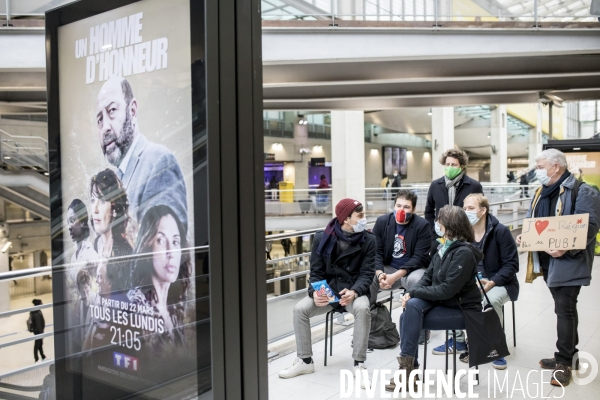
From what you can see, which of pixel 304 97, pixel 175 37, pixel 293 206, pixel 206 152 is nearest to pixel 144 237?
pixel 206 152

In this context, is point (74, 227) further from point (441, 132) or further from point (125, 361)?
point (441, 132)

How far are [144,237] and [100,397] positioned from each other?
0.60m

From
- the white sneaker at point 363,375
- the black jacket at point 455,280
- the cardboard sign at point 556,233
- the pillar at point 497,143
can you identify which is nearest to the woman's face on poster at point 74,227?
the black jacket at point 455,280

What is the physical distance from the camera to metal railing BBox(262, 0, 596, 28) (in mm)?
9102

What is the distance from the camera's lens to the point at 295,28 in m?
9.19

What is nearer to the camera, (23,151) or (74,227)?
(23,151)

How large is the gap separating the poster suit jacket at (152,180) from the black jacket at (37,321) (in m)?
0.45

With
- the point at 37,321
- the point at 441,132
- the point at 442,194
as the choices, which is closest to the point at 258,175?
the point at 37,321

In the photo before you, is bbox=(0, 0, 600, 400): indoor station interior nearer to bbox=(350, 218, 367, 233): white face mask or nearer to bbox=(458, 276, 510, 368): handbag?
bbox=(350, 218, 367, 233): white face mask

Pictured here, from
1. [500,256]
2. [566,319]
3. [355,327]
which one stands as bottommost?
[355,327]

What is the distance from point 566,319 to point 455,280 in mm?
992

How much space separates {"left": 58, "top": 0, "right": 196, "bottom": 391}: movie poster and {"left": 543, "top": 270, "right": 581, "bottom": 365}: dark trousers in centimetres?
351

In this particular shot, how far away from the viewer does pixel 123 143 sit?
5.68 ft

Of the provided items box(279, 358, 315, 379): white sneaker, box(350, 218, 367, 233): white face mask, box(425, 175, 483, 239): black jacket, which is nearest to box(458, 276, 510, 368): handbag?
box(350, 218, 367, 233): white face mask
